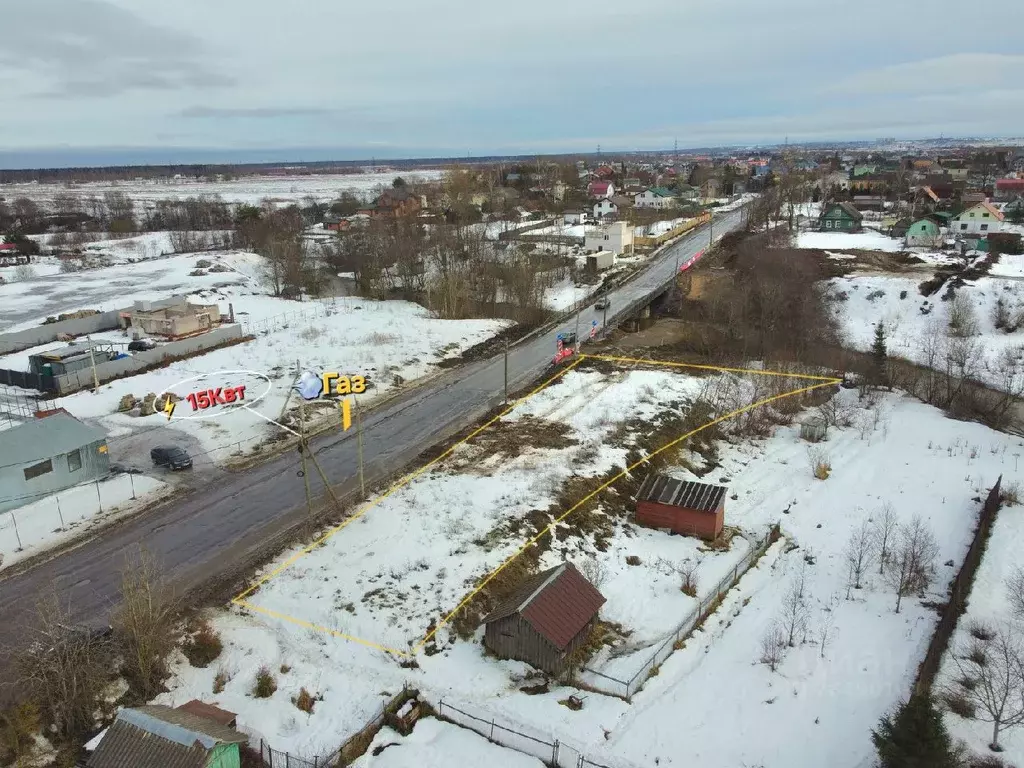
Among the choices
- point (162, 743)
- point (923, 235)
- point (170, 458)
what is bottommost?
point (162, 743)

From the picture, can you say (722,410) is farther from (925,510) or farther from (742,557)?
(742,557)

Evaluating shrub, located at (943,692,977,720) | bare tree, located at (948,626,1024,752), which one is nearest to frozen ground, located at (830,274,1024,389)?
bare tree, located at (948,626,1024,752)

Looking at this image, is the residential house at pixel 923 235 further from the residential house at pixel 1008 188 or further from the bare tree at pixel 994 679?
the bare tree at pixel 994 679

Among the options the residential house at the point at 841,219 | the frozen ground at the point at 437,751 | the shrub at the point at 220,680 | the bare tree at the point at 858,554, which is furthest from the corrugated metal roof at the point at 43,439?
the residential house at the point at 841,219

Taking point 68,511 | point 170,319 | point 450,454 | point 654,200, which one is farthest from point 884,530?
point 654,200

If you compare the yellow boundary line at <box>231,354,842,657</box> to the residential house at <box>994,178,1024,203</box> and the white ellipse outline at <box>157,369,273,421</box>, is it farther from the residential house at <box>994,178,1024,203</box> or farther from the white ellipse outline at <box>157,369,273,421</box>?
the residential house at <box>994,178,1024,203</box>

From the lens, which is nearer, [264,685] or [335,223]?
[264,685]

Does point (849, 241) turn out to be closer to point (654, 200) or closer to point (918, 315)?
point (918, 315)
